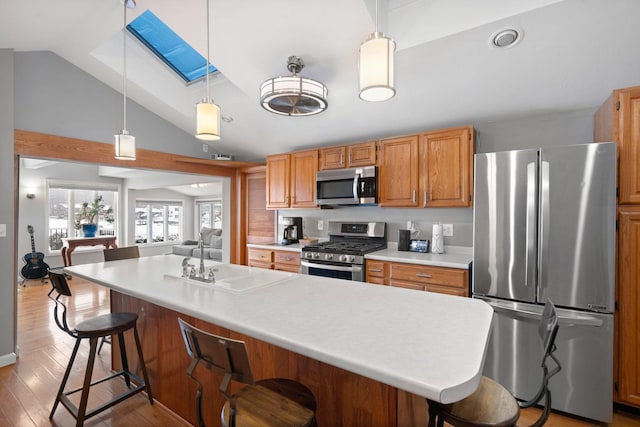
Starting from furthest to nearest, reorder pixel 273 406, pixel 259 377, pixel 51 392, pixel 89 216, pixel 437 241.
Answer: pixel 89 216 < pixel 437 241 < pixel 51 392 < pixel 259 377 < pixel 273 406

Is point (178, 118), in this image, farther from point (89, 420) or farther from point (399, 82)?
point (89, 420)

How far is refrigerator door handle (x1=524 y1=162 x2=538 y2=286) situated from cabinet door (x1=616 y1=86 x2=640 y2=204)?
1.62ft

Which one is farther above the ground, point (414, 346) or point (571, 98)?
point (571, 98)

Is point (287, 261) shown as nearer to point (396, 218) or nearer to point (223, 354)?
point (396, 218)

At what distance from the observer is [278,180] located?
4188 mm

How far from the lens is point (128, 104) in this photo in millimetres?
3787

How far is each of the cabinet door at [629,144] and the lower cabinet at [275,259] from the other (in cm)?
290

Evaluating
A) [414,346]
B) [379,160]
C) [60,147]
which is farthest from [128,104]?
[414,346]

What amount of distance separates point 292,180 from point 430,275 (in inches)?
83.9

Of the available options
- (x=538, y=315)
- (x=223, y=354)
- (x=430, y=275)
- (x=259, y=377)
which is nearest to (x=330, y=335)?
(x=223, y=354)

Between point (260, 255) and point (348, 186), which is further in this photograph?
point (260, 255)

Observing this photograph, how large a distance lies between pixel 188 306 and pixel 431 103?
2.64 meters

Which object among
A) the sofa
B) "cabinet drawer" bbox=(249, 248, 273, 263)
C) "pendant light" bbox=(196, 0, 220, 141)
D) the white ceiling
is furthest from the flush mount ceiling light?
the sofa

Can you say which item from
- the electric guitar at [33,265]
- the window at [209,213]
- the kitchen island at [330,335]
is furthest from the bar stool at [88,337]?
the window at [209,213]
